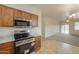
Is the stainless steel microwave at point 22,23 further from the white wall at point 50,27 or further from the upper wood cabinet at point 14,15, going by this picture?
the white wall at point 50,27

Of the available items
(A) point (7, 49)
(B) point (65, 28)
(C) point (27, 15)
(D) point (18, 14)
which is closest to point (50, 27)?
(B) point (65, 28)

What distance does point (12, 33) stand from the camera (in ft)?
4.83

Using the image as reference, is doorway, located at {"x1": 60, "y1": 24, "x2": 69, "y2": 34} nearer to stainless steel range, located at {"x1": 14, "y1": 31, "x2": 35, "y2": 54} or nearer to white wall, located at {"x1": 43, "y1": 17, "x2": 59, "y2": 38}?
white wall, located at {"x1": 43, "y1": 17, "x2": 59, "y2": 38}

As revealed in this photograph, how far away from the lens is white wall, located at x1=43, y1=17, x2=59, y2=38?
144 cm

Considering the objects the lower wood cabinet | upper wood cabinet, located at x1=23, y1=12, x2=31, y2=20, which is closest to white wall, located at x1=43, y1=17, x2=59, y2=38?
upper wood cabinet, located at x1=23, y1=12, x2=31, y2=20

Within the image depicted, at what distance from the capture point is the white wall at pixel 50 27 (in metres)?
1.44

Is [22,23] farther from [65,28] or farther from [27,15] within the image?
[65,28]

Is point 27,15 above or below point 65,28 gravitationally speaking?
above

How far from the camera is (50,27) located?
4.76 feet

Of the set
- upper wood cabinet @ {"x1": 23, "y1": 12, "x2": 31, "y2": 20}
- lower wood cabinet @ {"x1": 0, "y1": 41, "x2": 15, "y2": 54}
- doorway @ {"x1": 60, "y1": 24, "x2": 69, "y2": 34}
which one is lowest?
lower wood cabinet @ {"x1": 0, "y1": 41, "x2": 15, "y2": 54}

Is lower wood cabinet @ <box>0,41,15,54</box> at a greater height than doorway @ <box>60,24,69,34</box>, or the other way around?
doorway @ <box>60,24,69,34</box>

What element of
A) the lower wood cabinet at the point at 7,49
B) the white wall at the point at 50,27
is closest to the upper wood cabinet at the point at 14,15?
the white wall at the point at 50,27

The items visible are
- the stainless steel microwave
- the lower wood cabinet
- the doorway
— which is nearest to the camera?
the lower wood cabinet

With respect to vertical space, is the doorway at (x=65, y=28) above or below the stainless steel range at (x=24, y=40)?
above
